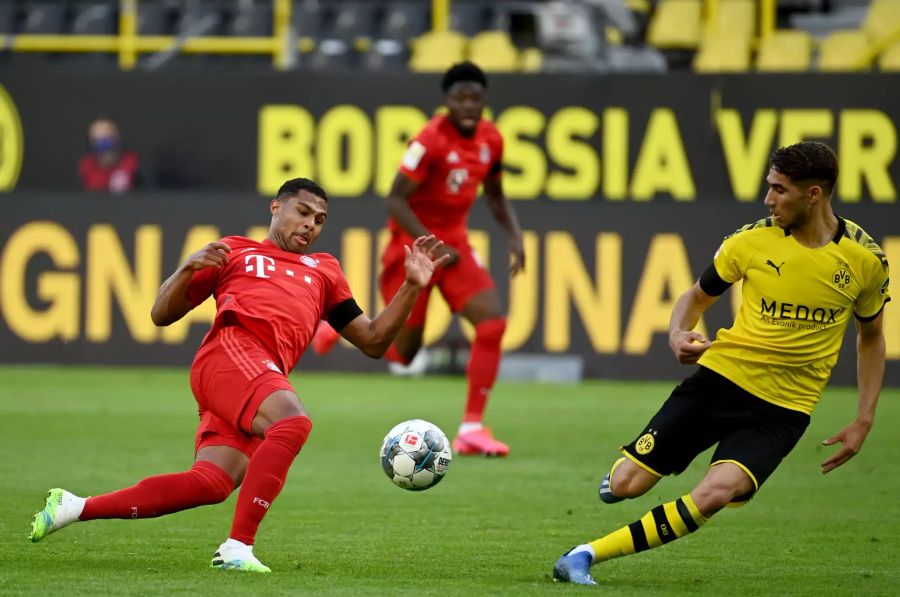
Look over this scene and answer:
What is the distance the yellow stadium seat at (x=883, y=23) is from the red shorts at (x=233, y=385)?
14.4 metres

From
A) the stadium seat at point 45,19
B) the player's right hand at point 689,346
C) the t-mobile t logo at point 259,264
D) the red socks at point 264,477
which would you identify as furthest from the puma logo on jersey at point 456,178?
the stadium seat at point 45,19

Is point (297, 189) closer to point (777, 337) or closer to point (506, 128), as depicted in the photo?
point (777, 337)

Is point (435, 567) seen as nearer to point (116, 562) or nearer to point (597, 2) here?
point (116, 562)

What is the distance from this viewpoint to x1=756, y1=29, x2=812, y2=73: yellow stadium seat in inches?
762

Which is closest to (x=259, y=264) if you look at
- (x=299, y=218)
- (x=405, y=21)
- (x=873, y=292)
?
(x=299, y=218)

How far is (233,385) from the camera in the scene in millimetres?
6426

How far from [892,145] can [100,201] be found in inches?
342

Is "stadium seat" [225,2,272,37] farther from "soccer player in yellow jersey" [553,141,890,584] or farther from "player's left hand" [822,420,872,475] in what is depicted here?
"player's left hand" [822,420,872,475]

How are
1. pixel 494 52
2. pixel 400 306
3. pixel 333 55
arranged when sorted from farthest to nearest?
pixel 333 55, pixel 494 52, pixel 400 306

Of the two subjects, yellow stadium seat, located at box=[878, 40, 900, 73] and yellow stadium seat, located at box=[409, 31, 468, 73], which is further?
yellow stadium seat, located at box=[409, 31, 468, 73]

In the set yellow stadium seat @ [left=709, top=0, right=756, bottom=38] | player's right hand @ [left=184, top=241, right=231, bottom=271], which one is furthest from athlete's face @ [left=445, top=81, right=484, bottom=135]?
yellow stadium seat @ [left=709, top=0, right=756, bottom=38]

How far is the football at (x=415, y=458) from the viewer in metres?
7.16

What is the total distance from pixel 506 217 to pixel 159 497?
587cm

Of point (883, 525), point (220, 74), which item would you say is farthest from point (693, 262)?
point (883, 525)
